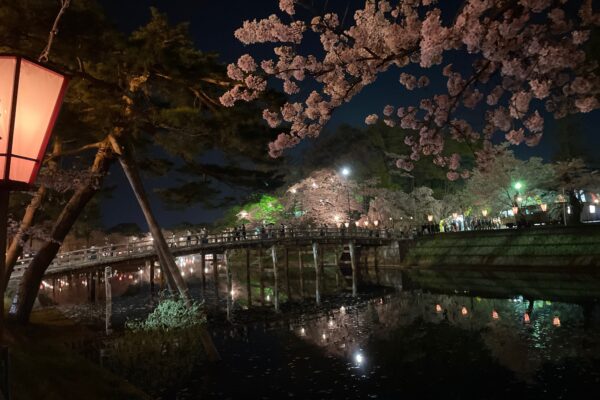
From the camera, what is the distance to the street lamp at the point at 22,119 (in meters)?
3.93

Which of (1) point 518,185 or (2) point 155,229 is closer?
(2) point 155,229

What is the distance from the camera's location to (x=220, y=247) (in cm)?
2758

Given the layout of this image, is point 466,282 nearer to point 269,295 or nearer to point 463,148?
point 269,295

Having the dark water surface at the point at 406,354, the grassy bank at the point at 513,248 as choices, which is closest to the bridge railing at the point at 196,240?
the dark water surface at the point at 406,354

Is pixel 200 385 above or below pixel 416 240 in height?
below

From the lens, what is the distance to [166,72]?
12805 mm

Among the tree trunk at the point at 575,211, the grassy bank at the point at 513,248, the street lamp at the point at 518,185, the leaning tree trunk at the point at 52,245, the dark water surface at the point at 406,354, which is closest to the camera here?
the dark water surface at the point at 406,354

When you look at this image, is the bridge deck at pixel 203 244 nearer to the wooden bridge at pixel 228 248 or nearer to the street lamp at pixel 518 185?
the wooden bridge at pixel 228 248

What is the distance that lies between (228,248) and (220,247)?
0.69 m

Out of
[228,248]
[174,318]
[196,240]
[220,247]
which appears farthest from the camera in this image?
[228,248]

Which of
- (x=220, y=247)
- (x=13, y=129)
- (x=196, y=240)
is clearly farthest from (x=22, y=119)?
(x=220, y=247)

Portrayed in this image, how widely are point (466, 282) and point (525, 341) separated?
1453 cm

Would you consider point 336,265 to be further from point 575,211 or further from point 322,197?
point 575,211

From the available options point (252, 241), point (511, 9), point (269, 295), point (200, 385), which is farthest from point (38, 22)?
point (269, 295)
